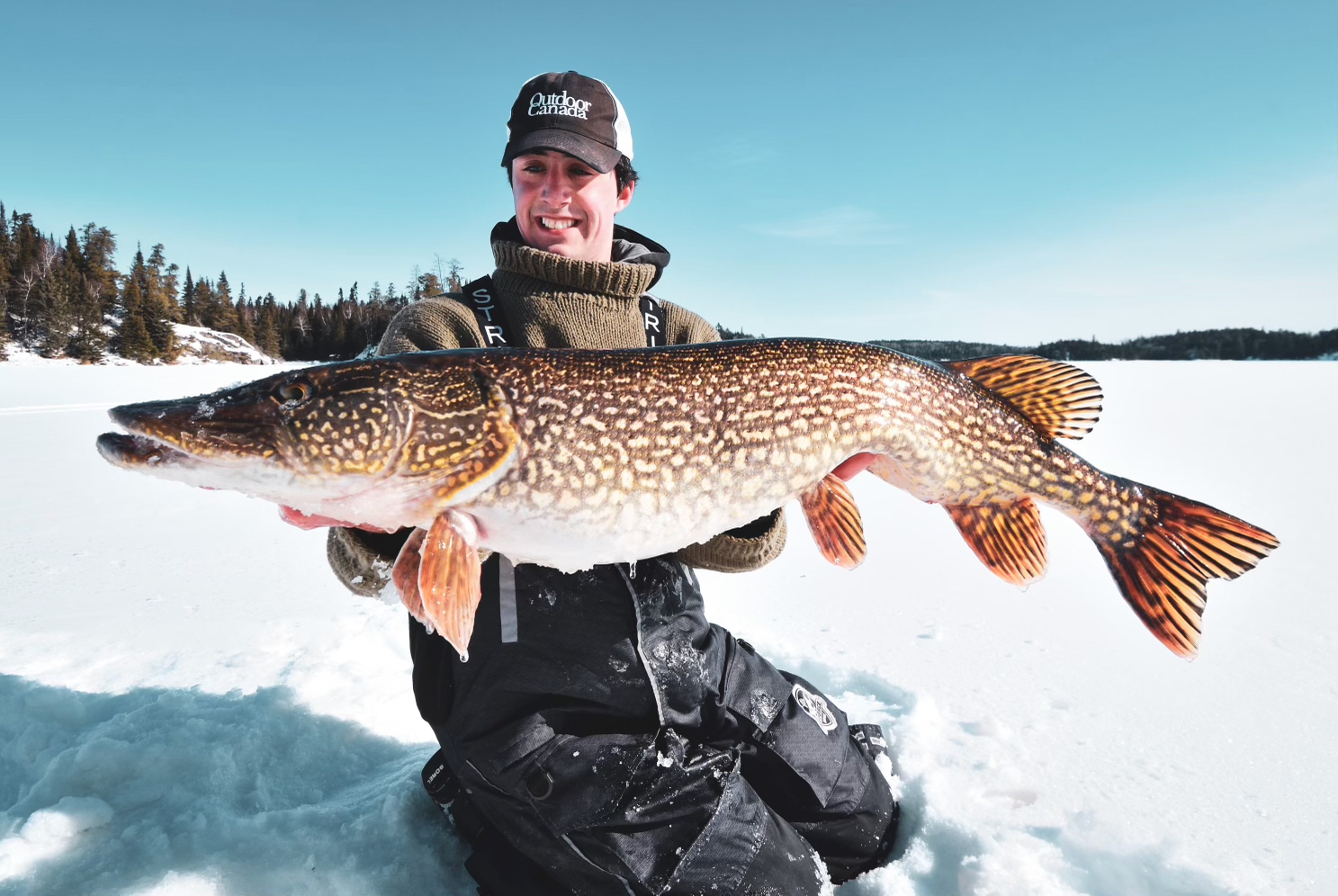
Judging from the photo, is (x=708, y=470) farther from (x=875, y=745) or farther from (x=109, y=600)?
(x=109, y=600)

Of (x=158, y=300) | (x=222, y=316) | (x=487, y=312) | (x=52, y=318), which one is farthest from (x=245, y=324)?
(x=487, y=312)

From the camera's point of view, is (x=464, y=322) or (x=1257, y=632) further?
(x=1257, y=632)

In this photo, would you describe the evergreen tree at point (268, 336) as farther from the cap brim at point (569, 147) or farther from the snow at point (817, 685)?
the cap brim at point (569, 147)

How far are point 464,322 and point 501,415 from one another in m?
0.72

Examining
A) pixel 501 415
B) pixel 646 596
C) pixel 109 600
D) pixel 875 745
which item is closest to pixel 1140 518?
pixel 875 745

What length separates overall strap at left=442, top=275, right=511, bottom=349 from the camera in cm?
261

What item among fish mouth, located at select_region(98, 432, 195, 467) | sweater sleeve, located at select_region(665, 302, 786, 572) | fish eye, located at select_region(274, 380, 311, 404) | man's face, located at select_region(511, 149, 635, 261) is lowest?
sweater sleeve, located at select_region(665, 302, 786, 572)

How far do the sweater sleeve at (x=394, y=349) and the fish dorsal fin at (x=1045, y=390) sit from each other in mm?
1836

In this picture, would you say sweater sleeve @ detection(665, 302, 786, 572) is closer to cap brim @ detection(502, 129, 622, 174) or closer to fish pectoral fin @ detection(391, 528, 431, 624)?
cap brim @ detection(502, 129, 622, 174)

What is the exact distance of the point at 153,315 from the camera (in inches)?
1806

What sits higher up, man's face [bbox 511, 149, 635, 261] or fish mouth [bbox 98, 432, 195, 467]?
man's face [bbox 511, 149, 635, 261]

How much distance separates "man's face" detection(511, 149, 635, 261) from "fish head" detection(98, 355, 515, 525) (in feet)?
3.02

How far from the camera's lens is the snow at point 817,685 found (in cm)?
204

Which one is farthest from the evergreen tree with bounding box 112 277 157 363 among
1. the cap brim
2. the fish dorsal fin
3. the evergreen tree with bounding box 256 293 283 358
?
the fish dorsal fin
